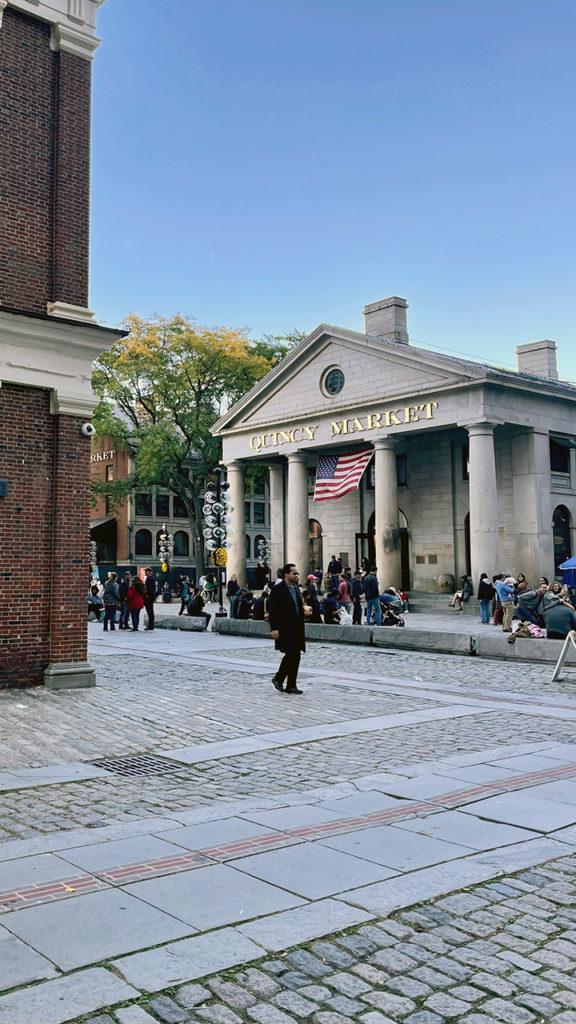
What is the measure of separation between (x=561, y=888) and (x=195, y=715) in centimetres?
638

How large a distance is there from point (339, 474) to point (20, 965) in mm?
32773

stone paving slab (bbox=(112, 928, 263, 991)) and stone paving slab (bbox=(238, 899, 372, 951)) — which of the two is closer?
stone paving slab (bbox=(112, 928, 263, 991))

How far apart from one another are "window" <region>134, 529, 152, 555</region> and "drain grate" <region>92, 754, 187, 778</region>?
52.2m

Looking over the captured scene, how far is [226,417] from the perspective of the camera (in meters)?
43.8

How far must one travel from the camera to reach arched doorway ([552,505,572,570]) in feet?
117

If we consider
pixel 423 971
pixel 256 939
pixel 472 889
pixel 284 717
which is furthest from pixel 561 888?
pixel 284 717

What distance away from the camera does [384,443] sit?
1419 inches

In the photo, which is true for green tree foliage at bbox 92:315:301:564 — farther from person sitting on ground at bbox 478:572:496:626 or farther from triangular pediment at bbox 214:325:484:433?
person sitting on ground at bbox 478:572:496:626

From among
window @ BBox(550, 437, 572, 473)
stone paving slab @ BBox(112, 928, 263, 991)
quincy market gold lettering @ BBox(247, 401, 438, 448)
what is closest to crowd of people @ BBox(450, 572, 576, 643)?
quincy market gold lettering @ BBox(247, 401, 438, 448)

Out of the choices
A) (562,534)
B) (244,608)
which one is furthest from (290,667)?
(562,534)

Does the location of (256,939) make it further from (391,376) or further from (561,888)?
(391,376)

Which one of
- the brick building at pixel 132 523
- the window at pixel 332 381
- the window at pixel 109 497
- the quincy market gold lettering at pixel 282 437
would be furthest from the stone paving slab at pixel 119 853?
the brick building at pixel 132 523

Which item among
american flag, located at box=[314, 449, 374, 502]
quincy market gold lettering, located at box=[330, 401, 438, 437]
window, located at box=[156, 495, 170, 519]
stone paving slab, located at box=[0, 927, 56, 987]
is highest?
quincy market gold lettering, located at box=[330, 401, 438, 437]

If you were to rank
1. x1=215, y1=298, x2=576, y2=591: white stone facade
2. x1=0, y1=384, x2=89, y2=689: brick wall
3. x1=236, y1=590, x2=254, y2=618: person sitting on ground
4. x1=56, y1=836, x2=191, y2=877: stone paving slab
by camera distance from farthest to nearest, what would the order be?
x1=215, y1=298, x2=576, y2=591: white stone facade
x1=236, y1=590, x2=254, y2=618: person sitting on ground
x1=0, y1=384, x2=89, y2=689: brick wall
x1=56, y1=836, x2=191, y2=877: stone paving slab
